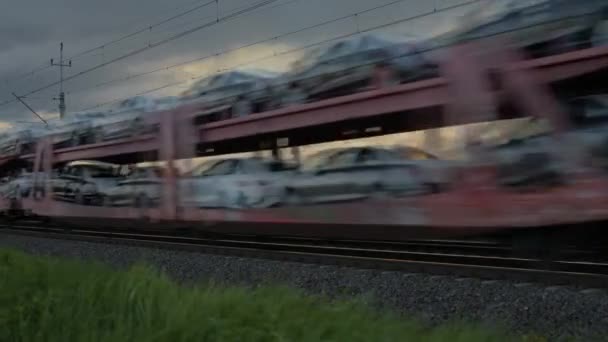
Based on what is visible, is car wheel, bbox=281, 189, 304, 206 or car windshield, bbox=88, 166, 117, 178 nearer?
A: car wheel, bbox=281, 189, 304, 206

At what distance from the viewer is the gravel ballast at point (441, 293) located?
5.93 metres

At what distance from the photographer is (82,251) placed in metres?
13.0

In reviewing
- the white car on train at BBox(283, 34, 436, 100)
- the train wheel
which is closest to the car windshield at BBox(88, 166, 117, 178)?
the train wheel

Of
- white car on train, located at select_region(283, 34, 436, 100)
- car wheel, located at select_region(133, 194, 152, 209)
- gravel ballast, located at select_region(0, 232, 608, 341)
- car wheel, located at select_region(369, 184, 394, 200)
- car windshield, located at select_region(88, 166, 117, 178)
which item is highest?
white car on train, located at select_region(283, 34, 436, 100)

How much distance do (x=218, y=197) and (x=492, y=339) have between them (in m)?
10.2

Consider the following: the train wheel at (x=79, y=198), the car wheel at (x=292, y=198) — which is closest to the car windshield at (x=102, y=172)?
the train wheel at (x=79, y=198)

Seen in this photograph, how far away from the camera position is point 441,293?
731cm

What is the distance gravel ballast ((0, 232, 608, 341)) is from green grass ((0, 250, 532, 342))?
1.27 m

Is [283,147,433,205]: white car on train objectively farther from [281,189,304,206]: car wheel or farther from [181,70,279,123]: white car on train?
[181,70,279,123]: white car on train

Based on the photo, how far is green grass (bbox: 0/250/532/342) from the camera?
4.26 meters

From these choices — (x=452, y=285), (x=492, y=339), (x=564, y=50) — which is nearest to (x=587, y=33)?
(x=564, y=50)

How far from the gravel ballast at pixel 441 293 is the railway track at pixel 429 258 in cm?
35

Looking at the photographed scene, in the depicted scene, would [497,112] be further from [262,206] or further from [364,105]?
[262,206]

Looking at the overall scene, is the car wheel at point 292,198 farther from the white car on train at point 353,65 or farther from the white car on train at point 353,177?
the white car on train at point 353,65
